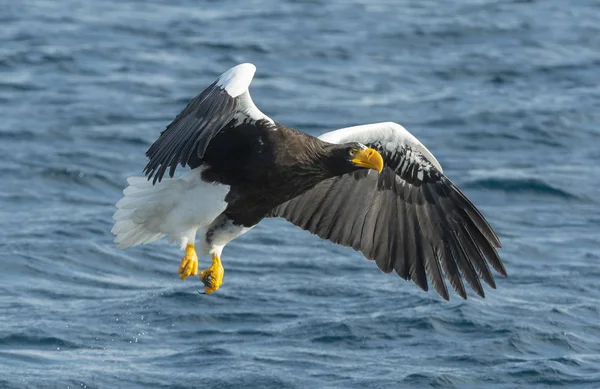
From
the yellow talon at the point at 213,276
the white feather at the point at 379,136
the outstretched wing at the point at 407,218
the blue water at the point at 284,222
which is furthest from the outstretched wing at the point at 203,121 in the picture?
the blue water at the point at 284,222

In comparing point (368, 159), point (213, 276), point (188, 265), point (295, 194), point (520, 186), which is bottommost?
point (520, 186)

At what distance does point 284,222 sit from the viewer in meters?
11.7

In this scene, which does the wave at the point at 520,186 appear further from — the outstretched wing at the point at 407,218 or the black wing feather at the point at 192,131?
the black wing feather at the point at 192,131

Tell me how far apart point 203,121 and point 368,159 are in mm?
1013

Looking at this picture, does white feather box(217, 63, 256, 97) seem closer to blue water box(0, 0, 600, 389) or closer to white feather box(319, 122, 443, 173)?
white feather box(319, 122, 443, 173)

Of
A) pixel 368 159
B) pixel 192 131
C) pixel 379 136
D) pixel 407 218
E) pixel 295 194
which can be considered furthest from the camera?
pixel 407 218

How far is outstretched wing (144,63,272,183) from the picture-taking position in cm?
688

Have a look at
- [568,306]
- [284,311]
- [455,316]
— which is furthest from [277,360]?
[568,306]

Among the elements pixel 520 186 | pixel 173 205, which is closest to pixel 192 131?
pixel 173 205

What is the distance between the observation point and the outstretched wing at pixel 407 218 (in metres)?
8.34

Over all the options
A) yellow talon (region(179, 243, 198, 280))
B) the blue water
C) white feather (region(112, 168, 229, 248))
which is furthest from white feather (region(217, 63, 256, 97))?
the blue water

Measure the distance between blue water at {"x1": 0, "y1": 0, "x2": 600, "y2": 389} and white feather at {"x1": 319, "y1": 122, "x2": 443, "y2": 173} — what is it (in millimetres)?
1560

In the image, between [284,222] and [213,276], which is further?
[284,222]

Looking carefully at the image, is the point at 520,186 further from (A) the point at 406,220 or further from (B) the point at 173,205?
(B) the point at 173,205
